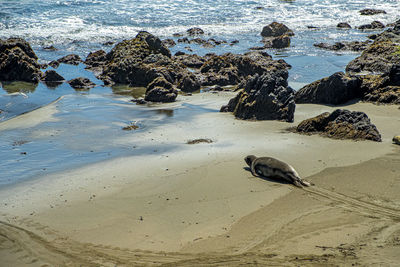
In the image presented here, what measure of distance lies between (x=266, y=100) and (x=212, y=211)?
21.5 ft

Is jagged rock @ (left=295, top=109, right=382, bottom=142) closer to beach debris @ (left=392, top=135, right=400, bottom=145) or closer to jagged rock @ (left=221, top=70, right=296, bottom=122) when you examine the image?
beach debris @ (left=392, top=135, right=400, bottom=145)

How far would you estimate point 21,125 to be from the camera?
1177cm

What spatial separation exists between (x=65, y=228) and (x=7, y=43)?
16770mm

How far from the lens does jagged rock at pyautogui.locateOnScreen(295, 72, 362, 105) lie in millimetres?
13016

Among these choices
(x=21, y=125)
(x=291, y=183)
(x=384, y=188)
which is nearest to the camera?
(x=384, y=188)

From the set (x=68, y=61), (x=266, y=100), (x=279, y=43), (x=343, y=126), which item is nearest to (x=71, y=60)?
(x=68, y=61)

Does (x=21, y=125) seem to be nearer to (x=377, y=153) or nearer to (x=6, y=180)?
(x=6, y=180)

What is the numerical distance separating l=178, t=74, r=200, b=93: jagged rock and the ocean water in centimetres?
275

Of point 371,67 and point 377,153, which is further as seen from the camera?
point 371,67

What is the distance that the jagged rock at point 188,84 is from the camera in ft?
55.1

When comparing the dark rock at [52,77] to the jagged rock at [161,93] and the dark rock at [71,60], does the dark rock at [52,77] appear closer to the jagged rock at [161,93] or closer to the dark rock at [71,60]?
the dark rock at [71,60]

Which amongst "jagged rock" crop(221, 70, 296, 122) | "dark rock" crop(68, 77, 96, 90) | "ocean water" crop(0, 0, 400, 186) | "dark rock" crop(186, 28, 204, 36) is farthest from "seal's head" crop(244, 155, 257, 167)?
"dark rock" crop(186, 28, 204, 36)

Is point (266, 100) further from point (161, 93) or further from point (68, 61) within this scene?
point (68, 61)

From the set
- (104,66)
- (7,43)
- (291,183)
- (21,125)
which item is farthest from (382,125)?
(7,43)
